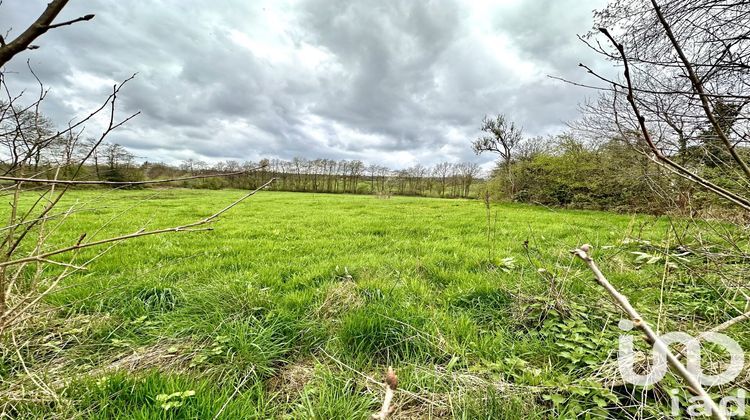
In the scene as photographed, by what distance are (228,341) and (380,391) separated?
127 centimetres

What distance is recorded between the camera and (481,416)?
1731 millimetres

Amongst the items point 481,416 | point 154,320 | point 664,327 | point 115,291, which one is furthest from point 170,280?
point 664,327

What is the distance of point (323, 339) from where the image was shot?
8.36 feet

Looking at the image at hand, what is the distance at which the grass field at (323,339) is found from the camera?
5.91ft
